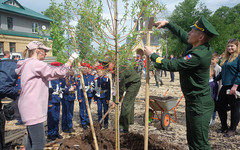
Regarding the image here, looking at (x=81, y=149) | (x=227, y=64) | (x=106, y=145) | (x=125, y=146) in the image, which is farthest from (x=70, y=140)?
(x=227, y=64)

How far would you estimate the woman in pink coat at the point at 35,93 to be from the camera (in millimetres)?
2400

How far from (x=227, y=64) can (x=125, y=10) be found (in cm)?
329

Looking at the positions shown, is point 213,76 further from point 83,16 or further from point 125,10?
point 83,16

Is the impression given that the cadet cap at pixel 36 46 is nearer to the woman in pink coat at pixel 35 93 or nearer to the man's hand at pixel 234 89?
the woman in pink coat at pixel 35 93

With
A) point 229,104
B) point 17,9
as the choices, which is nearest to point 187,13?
point 17,9

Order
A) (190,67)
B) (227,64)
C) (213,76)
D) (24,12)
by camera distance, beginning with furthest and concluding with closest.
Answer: (24,12)
(213,76)
(227,64)
(190,67)

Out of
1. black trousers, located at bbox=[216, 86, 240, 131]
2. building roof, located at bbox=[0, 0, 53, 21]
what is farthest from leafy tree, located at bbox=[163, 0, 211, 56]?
black trousers, located at bbox=[216, 86, 240, 131]

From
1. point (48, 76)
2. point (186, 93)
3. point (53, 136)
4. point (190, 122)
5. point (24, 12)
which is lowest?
point (53, 136)

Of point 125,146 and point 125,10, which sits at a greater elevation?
point 125,10

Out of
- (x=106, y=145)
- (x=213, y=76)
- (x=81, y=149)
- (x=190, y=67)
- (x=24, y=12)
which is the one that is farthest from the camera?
(x=24, y=12)

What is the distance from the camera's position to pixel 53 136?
451cm

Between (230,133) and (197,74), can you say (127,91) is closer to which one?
(197,74)

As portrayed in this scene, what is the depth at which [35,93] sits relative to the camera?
2443 millimetres

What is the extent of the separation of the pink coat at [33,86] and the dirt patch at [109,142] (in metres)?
1.12
